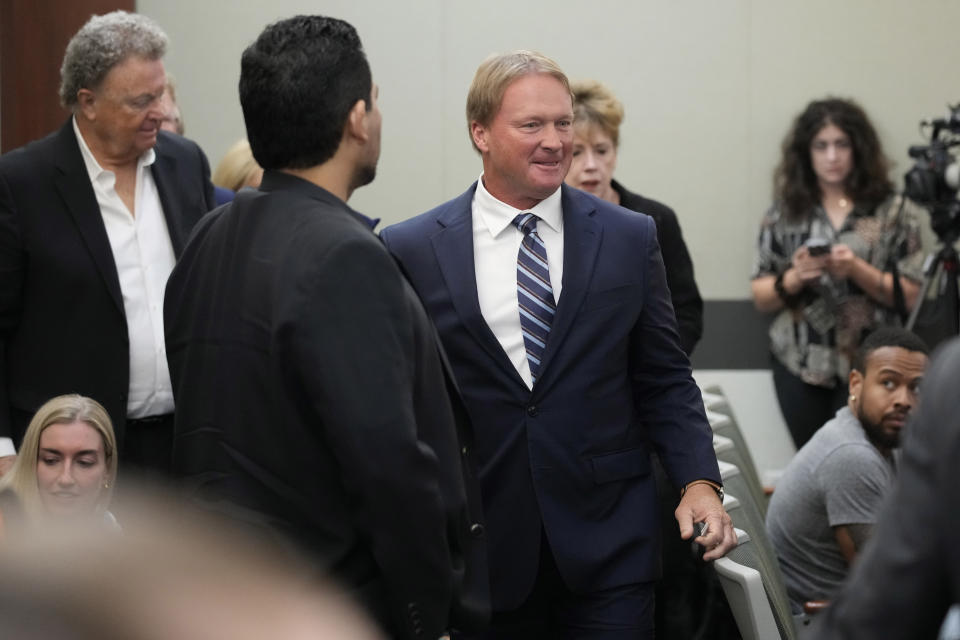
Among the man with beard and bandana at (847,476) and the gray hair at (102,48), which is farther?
the man with beard and bandana at (847,476)

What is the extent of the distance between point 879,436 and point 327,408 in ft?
7.86

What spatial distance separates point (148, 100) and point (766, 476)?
4108 mm

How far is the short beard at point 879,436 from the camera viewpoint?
3.74 metres

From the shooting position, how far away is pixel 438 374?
1.90 m

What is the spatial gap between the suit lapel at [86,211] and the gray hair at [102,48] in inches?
5.9

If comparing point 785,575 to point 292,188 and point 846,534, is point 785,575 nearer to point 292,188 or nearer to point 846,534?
point 846,534

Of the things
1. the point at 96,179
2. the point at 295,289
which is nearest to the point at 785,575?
the point at 96,179

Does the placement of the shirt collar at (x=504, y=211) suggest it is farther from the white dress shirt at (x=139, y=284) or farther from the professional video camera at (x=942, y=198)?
the professional video camera at (x=942, y=198)

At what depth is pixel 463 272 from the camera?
254cm

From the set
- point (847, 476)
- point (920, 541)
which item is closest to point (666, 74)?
point (847, 476)

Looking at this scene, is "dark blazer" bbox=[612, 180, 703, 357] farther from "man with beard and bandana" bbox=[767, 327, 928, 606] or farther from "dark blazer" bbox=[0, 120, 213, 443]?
"dark blazer" bbox=[0, 120, 213, 443]

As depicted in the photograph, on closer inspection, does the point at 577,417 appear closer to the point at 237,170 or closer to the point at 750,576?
the point at 750,576

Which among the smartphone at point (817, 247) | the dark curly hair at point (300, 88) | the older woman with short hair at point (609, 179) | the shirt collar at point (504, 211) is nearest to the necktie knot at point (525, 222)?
the shirt collar at point (504, 211)

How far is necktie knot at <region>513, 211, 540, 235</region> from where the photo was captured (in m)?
2.60
